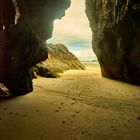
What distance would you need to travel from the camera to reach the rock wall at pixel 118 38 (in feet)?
49.1

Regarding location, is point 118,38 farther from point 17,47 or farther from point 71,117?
point 71,117

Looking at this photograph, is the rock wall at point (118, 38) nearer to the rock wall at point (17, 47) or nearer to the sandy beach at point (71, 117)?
the sandy beach at point (71, 117)

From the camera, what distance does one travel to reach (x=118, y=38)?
17.2 m

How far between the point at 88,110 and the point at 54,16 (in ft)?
37.9

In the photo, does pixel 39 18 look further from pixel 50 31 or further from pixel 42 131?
pixel 42 131

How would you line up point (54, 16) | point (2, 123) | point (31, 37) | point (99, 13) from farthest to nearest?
point (99, 13) → point (54, 16) → point (31, 37) → point (2, 123)

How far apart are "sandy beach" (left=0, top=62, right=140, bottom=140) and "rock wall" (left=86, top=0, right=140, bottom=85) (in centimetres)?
485

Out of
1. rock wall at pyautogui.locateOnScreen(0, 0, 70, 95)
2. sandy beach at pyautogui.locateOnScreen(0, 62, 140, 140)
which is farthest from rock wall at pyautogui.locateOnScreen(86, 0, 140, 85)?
rock wall at pyautogui.locateOnScreen(0, 0, 70, 95)

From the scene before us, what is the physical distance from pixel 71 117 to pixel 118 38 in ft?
34.4

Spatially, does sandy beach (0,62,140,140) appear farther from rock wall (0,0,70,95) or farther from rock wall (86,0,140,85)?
rock wall (86,0,140,85)

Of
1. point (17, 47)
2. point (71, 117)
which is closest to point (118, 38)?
point (17, 47)

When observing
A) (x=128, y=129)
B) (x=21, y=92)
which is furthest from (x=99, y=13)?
(x=128, y=129)

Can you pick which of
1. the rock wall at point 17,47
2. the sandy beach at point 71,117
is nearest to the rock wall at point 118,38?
the sandy beach at point 71,117

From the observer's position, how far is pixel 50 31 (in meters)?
20.8
